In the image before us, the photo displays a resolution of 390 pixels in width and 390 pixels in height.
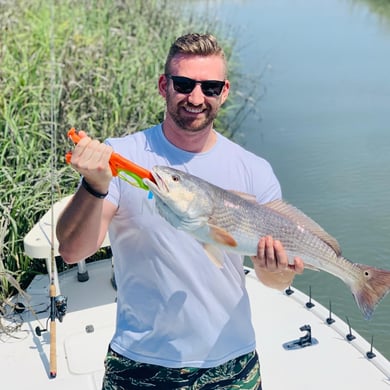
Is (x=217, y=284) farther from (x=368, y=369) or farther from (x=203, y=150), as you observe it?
(x=368, y=369)

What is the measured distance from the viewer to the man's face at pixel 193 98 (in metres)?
2.11

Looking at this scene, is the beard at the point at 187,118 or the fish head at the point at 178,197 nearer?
the fish head at the point at 178,197

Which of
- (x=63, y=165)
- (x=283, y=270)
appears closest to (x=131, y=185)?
(x=283, y=270)

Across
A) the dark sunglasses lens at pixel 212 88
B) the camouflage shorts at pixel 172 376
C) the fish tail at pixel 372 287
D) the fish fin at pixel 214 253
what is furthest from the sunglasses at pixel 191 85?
the camouflage shorts at pixel 172 376

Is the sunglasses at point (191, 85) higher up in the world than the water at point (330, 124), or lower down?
higher up

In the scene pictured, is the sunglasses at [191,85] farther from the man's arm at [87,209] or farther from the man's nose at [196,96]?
the man's arm at [87,209]

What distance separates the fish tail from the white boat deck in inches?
43.7

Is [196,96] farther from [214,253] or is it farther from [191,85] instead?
[214,253]

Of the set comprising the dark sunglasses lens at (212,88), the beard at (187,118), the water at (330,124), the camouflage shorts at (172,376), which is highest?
the dark sunglasses lens at (212,88)

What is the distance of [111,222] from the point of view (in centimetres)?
208

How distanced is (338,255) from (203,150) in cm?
71

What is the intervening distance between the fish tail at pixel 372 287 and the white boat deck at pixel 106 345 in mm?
1110

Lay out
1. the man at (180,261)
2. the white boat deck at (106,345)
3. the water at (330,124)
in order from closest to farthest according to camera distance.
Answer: the man at (180,261), the white boat deck at (106,345), the water at (330,124)

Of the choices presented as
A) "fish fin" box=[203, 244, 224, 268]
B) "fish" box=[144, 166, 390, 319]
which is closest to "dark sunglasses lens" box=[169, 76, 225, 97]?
"fish" box=[144, 166, 390, 319]
